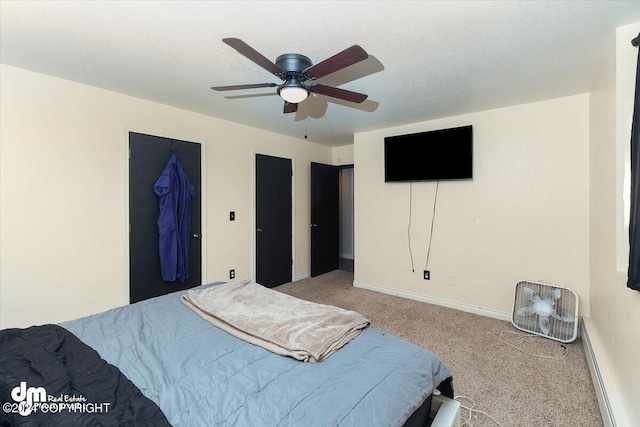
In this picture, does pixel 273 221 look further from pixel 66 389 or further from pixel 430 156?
pixel 66 389

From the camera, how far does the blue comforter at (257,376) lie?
985 millimetres

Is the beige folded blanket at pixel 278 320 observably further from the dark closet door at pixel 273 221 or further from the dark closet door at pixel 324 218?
the dark closet door at pixel 324 218

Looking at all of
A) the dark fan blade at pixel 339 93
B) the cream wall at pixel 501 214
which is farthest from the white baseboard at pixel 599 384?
the dark fan blade at pixel 339 93

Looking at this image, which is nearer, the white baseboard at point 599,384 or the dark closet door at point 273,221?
the white baseboard at point 599,384

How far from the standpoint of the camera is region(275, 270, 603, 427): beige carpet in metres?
1.77

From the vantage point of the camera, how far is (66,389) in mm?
1042

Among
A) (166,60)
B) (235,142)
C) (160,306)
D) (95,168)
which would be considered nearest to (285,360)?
(160,306)

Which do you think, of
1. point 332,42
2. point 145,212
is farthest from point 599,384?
point 145,212

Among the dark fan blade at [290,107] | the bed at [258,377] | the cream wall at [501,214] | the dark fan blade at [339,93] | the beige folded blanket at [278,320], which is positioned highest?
the dark fan blade at [290,107]

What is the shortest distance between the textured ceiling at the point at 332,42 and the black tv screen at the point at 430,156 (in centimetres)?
63

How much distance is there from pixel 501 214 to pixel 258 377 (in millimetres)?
3124

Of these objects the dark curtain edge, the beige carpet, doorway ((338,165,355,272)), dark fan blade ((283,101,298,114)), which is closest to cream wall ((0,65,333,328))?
dark fan blade ((283,101,298,114))

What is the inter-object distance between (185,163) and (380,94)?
7.45ft

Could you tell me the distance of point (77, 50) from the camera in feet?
6.51
